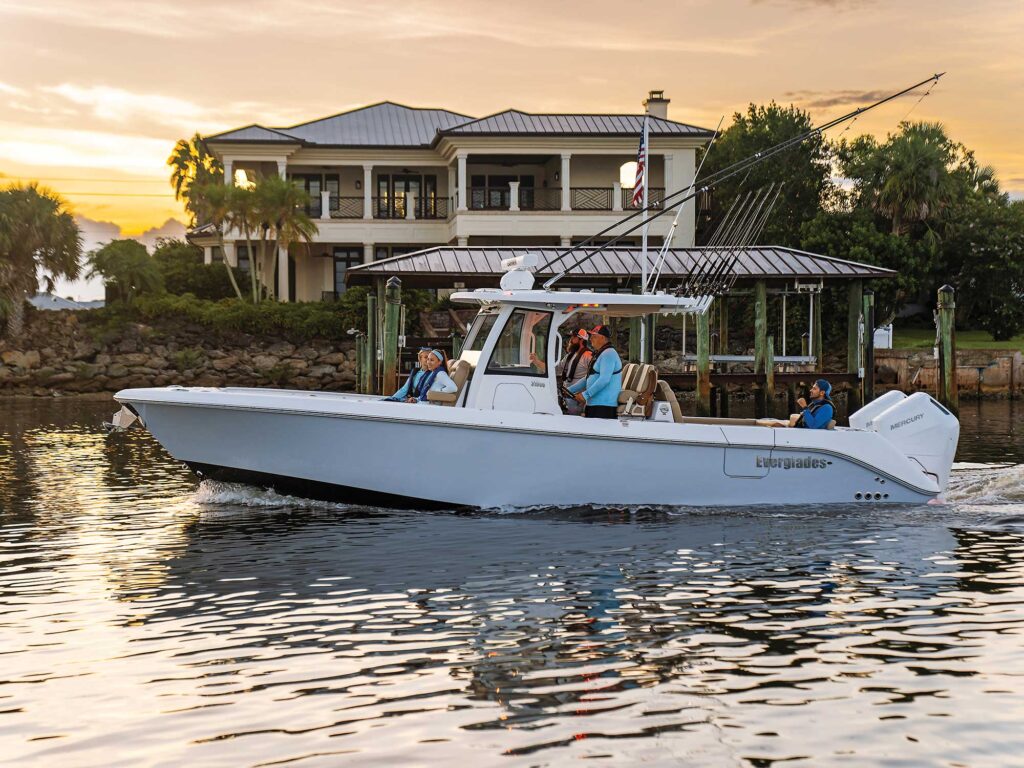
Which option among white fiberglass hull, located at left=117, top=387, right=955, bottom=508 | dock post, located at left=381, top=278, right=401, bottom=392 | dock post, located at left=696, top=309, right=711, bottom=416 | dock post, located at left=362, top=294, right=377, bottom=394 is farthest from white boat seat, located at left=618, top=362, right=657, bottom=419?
dock post, located at left=362, top=294, right=377, bottom=394

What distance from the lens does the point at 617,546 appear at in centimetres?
1187

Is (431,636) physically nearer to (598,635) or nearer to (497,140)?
(598,635)

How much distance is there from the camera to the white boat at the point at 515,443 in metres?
12.9

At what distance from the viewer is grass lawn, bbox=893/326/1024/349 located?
44938 mm

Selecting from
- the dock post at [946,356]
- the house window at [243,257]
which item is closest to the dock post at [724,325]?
the dock post at [946,356]

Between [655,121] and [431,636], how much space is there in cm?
4482

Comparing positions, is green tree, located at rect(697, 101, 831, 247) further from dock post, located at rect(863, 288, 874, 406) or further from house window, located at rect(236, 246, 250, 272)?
dock post, located at rect(863, 288, 874, 406)

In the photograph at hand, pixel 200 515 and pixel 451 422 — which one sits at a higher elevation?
pixel 451 422

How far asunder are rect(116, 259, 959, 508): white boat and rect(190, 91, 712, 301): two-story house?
34471mm

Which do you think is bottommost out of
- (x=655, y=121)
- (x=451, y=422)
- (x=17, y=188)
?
(x=451, y=422)

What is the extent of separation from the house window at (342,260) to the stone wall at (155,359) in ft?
29.8

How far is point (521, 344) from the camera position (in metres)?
13.4

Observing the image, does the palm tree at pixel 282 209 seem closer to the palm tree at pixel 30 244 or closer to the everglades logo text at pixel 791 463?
the palm tree at pixel 30 244

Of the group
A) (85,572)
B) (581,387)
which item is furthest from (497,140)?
(85,572)
